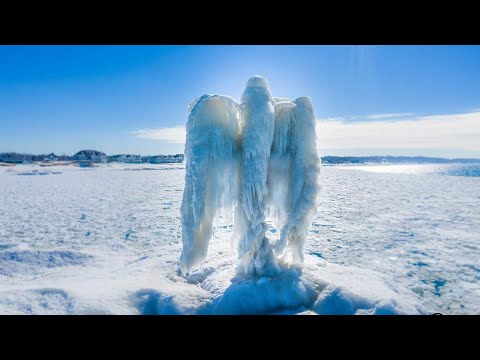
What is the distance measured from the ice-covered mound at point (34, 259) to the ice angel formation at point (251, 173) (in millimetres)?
4675

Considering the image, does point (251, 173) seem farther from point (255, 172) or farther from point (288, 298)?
point (288, 298)

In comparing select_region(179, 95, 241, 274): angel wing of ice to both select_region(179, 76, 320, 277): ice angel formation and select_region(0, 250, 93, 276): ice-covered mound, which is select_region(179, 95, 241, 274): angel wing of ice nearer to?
select_region(179, 76, 320, 277): ice angel formation

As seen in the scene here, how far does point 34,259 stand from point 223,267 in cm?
601

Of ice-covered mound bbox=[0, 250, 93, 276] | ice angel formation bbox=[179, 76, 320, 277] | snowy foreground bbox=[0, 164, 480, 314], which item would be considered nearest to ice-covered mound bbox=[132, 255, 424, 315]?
snowy foreground bbox=[0, 164, 480, 314]

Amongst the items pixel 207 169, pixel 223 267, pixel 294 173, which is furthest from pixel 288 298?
pixel 207 169

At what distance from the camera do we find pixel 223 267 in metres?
7.74

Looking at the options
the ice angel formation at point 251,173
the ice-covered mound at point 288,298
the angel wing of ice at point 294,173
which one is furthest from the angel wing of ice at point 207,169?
the angel wing of ice at point 294,173

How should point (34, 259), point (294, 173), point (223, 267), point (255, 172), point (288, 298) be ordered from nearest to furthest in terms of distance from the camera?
point (288, 298), point (255, 172), point (294, 173), point (223, 267), point (34, 259)

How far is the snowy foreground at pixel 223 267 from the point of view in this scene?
591 cm

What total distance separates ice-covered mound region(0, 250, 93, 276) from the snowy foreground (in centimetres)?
3

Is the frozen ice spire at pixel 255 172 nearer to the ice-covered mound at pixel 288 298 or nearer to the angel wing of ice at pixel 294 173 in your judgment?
the angel wing of ice at pixel 294 173

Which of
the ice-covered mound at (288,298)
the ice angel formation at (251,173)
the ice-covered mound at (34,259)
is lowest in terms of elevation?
the ice-covered mound at (34,259)
